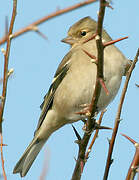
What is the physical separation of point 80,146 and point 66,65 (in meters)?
1.71

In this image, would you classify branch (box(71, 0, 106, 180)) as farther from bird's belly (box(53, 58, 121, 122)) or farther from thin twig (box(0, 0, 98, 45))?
bird's belly (box(53, 58, 121, 122))

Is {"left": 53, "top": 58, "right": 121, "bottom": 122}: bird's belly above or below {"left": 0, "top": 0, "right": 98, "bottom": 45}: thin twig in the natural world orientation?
below

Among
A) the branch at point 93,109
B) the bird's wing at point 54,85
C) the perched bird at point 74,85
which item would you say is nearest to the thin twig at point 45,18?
the branch at point 93,109

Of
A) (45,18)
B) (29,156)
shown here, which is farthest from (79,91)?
(45,18)

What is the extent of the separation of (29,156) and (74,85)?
4.06ft

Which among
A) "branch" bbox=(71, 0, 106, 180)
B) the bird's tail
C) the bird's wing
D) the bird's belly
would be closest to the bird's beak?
the bird's wing

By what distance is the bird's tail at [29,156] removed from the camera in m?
4.16

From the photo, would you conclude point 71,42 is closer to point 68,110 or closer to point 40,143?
point 68,110

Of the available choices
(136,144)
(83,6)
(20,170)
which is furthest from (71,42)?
(83,6)

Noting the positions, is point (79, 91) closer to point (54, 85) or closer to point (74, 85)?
point (74, 85)

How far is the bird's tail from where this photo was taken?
4160 mm

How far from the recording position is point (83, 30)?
15.6 ft

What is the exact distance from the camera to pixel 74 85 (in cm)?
419

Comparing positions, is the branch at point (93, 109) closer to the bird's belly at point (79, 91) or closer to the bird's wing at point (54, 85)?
the bird's belly at point (79, 91)
